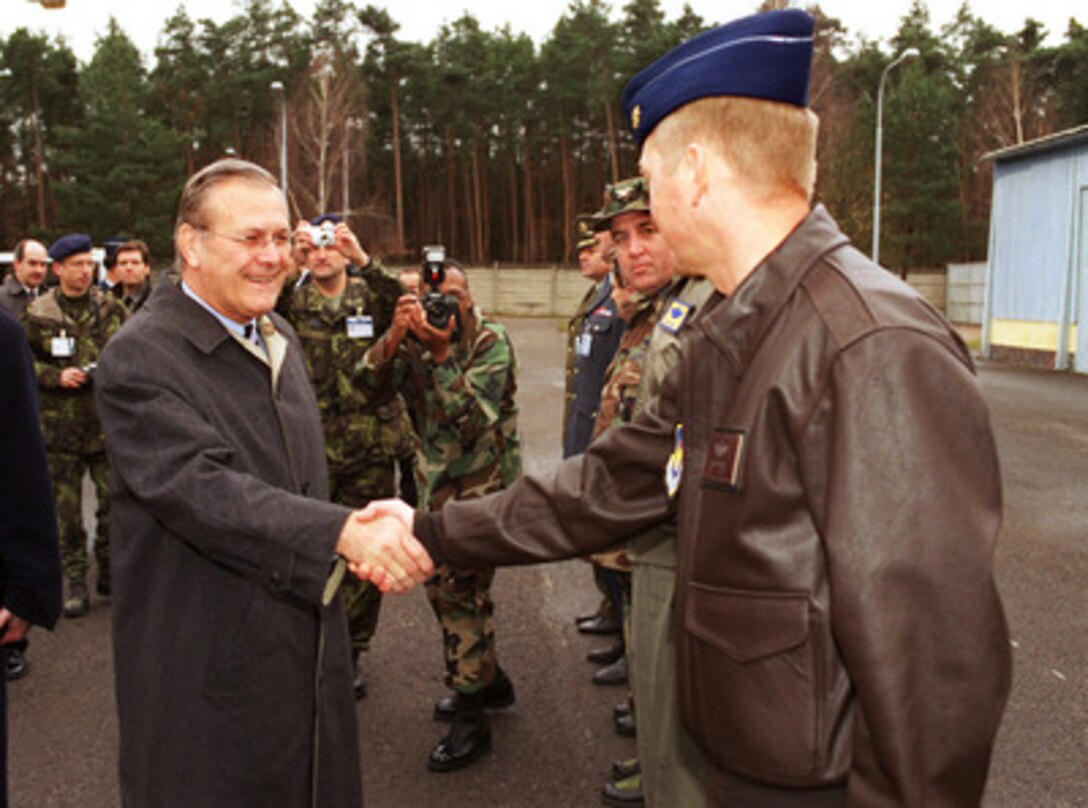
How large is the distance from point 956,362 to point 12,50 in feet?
179

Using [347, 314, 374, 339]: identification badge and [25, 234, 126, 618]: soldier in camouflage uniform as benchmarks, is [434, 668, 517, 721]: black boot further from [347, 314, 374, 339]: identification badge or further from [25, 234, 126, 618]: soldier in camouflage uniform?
[25, 234, 126, 618]: soldier in camouflage uniform

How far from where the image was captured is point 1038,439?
11.2 meters

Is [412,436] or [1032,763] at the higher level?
[412,436]

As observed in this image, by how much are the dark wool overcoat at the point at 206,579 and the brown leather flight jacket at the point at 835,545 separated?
103 centimetres

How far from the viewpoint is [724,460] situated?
1.50 meters

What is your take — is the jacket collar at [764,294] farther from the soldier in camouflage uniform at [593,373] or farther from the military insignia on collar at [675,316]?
the soldier in camouflage uniform at [593,373]

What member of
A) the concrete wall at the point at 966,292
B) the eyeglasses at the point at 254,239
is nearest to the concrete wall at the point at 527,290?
the concrete wall at the point at 966,292

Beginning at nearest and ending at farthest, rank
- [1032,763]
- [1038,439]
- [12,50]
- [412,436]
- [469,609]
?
[1032,763] → [469,609] → [412,436] → [1038,439] → [12,50]

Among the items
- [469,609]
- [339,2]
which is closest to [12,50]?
[339,2]

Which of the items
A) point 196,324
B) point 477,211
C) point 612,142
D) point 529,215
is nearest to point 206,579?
point 196,324

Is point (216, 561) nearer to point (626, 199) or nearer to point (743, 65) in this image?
point (743, 65)

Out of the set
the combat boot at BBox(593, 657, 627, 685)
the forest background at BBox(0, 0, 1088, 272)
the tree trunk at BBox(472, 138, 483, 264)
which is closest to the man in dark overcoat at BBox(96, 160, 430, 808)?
the combat boot at BBox(593, 657, 627, 685)

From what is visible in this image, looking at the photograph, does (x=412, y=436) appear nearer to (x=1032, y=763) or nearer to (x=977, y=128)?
(x=1032, y=763)

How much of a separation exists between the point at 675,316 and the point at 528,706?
2.31 meters
